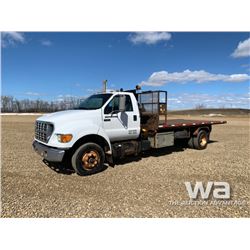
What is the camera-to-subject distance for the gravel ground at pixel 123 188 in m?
3.87

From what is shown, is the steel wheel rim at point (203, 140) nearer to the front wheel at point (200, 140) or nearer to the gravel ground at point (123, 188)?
the front wheel at point (200, 140)

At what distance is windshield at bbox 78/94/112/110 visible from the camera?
20.7ft

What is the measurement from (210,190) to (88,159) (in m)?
3.14

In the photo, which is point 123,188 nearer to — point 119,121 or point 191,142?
point 119,121

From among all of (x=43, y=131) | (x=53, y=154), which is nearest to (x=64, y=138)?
(x=53, y=154)

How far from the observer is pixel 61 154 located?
5.30m

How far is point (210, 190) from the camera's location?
486cm

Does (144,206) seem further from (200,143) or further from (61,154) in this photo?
(200,143)

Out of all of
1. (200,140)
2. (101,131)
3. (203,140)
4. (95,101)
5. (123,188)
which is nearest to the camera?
(123,188)

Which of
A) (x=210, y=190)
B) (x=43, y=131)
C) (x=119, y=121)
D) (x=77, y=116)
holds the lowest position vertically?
(x=210, y=190)

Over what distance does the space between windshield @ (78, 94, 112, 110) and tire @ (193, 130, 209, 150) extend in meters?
4.76

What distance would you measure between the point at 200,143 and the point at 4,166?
7.59 m

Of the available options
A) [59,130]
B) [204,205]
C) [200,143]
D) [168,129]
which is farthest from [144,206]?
[200,143]

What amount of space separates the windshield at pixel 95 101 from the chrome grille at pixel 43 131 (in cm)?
131
